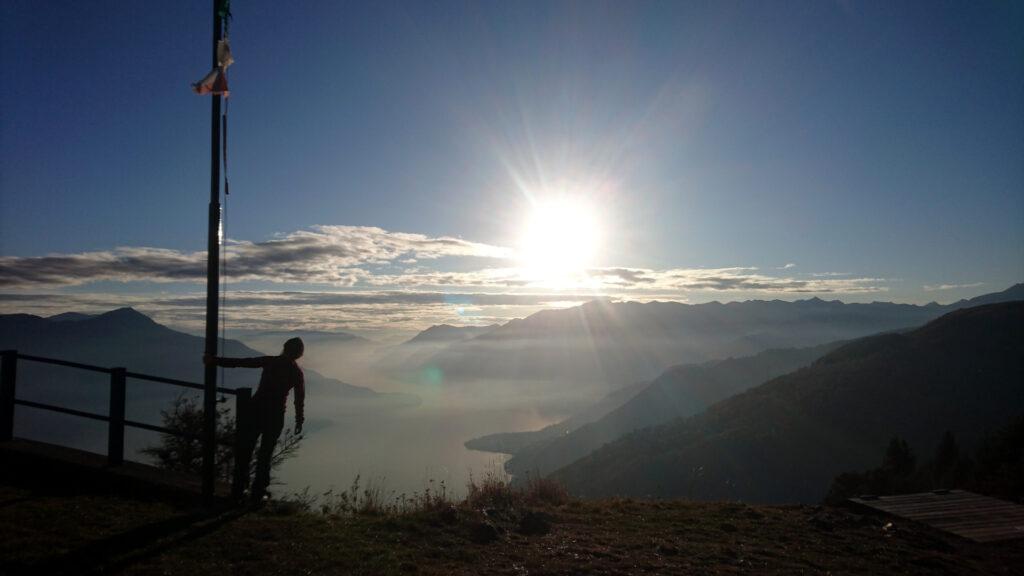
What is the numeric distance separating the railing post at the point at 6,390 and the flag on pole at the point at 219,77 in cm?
539

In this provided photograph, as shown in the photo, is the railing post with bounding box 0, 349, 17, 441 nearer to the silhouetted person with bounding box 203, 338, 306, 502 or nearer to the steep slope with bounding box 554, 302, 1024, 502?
the silhouetted person with bounding box 203, 338, 306, 502

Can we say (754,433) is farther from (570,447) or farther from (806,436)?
(570,447)

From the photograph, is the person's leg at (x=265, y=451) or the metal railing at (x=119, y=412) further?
the person's leg at (x=265, y=451)

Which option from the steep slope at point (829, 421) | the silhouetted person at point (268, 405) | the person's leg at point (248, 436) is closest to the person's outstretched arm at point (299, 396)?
the silhouetted person at point (268, 405)

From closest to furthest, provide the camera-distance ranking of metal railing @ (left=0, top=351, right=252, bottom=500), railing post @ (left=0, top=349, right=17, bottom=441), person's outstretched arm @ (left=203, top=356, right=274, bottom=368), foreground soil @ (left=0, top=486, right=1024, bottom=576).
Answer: foreground soil @ (left=0, top=486, right=1024, bottom=576)
person's outstretched arm @ (left=203, top=356, right=274, bottom=368)
metal railing @ (left=0, top=351, right=252, bottom=500)
railing post @ (left=0, top=349, right=17, bottom=441)

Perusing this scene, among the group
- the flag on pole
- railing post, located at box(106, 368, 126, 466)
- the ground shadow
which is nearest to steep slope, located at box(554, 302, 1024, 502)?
railing post, located at box(106, 368, 126, 466)

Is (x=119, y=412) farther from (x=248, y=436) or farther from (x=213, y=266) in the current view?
(x=213, y=266)

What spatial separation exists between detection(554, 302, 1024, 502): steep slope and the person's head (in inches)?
3130

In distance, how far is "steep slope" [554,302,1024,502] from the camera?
91.8m

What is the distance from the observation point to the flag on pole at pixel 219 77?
6.91 m

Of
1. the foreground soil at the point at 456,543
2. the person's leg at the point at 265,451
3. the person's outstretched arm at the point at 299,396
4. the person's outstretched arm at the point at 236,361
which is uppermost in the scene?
the person's outstretched arm at the point at 236,361

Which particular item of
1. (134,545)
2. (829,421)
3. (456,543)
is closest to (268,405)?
(134,545)

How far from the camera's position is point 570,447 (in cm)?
17175

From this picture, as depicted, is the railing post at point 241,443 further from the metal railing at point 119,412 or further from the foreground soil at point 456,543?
the foreground soil at point 456,543
